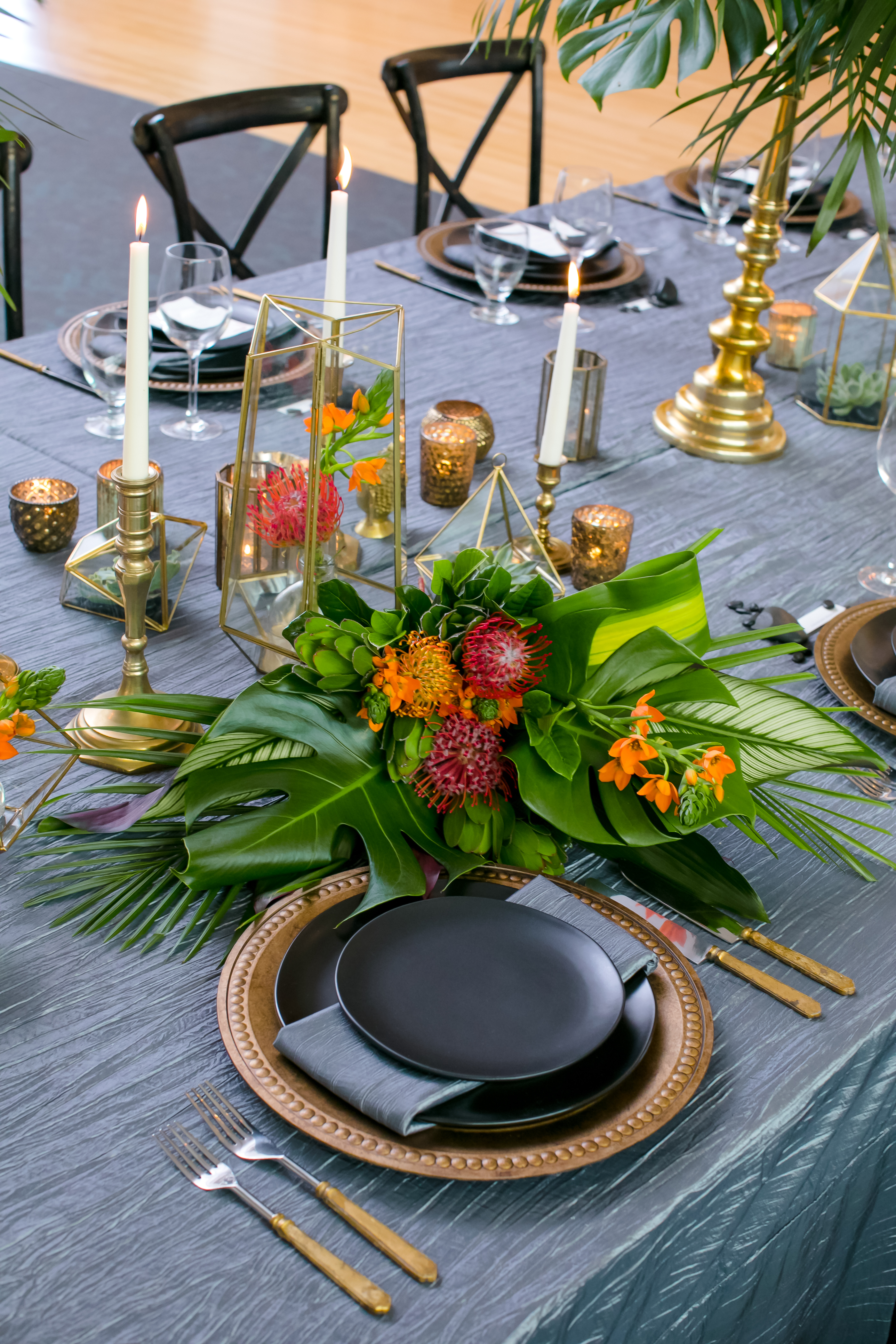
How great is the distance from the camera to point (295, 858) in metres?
0.78

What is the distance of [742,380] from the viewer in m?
1.54

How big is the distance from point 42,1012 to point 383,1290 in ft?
0.87

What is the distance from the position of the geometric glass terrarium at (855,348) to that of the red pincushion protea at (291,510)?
0.85 meters

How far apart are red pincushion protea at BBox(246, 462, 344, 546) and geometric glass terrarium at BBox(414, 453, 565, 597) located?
0.20 meters

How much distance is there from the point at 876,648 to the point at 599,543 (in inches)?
10.6

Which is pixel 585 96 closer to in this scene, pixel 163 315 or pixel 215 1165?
pixel 163 315

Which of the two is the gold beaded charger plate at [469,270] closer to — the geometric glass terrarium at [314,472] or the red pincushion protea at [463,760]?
the geometric glass terrarium at [314,472]

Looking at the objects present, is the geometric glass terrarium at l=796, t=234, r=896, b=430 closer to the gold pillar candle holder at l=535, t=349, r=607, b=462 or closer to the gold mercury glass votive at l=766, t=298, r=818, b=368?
the gold mercury glass votive at l=766, t=298, r=818, b=368

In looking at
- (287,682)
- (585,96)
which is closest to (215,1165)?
(287,682)

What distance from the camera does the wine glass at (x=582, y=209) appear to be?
1.79 m

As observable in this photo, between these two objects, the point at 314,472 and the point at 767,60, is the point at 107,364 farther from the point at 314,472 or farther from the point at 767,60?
the point at 767,60

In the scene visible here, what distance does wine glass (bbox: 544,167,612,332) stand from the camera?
1793 millimetres

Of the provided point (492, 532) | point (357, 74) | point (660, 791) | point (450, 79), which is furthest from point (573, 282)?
point (357, 74)

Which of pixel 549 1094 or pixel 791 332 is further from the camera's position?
pixel 791 332
